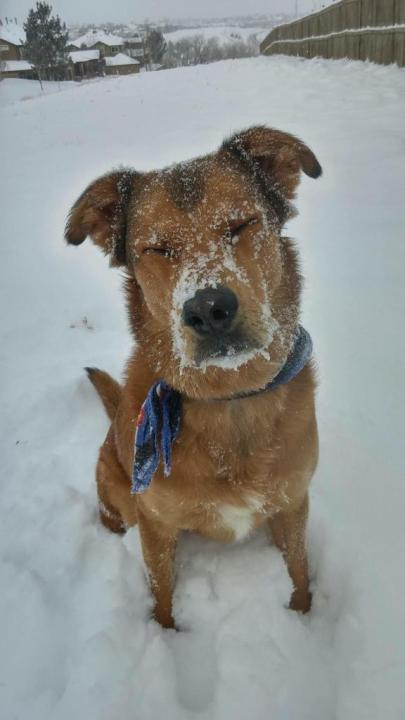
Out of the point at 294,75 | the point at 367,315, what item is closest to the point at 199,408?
the point at 367,315

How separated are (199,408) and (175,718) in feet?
4.28

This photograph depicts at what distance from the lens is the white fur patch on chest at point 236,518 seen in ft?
6.76

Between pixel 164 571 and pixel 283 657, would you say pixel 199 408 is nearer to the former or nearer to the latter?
pixel 164 571

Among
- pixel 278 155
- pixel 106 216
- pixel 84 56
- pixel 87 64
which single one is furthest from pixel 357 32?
pixel 84 56

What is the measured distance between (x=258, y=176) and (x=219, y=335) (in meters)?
0.96

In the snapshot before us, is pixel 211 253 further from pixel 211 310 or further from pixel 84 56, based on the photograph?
pixel 84 56

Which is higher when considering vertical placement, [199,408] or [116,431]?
[199,408]

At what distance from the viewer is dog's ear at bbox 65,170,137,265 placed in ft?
7.31

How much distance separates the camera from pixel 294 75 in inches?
554

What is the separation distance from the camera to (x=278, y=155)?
225 cm

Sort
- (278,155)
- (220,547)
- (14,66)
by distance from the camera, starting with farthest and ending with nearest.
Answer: (14,66)
(220,547)
(278,155)

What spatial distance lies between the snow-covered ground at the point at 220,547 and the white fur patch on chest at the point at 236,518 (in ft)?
1.77

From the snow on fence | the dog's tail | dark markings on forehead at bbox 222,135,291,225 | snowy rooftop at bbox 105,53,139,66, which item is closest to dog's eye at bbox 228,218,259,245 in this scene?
dark markings on forehead at bbox 222,135,291,225

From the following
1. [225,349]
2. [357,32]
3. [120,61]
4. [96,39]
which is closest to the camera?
[225,349]
